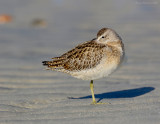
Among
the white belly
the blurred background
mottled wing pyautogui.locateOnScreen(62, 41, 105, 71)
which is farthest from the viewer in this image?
the blurred background

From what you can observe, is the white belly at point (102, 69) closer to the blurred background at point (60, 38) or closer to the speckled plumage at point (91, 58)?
the speckled plumage at point (91, 58)

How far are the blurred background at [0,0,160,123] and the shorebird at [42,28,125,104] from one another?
57 cm

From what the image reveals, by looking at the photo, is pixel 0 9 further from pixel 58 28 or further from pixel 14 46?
pixel 14 46

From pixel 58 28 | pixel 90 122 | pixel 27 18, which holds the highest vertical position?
pixel 27 18

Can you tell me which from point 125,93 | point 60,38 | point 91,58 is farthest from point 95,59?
point 60,38

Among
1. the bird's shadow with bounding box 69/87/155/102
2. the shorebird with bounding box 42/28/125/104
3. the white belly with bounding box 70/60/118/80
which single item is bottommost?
the bird's shadow with bounding box 69/87/155/102

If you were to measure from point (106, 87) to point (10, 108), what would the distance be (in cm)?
206

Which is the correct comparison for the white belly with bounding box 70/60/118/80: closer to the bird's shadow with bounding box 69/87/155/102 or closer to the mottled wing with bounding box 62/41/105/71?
the mottled wing with bounding box 62/41/105/71

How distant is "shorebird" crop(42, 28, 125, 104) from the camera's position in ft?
20.3

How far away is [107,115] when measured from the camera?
17.5ft

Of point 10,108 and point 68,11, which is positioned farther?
point 68,11

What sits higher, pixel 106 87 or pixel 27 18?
pixel 27 18

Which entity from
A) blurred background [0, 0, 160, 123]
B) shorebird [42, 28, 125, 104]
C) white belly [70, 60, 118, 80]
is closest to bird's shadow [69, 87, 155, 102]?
blurred background [0, 0, 160, 123]

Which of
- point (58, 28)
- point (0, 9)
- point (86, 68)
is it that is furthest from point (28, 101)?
point (0, 9)
